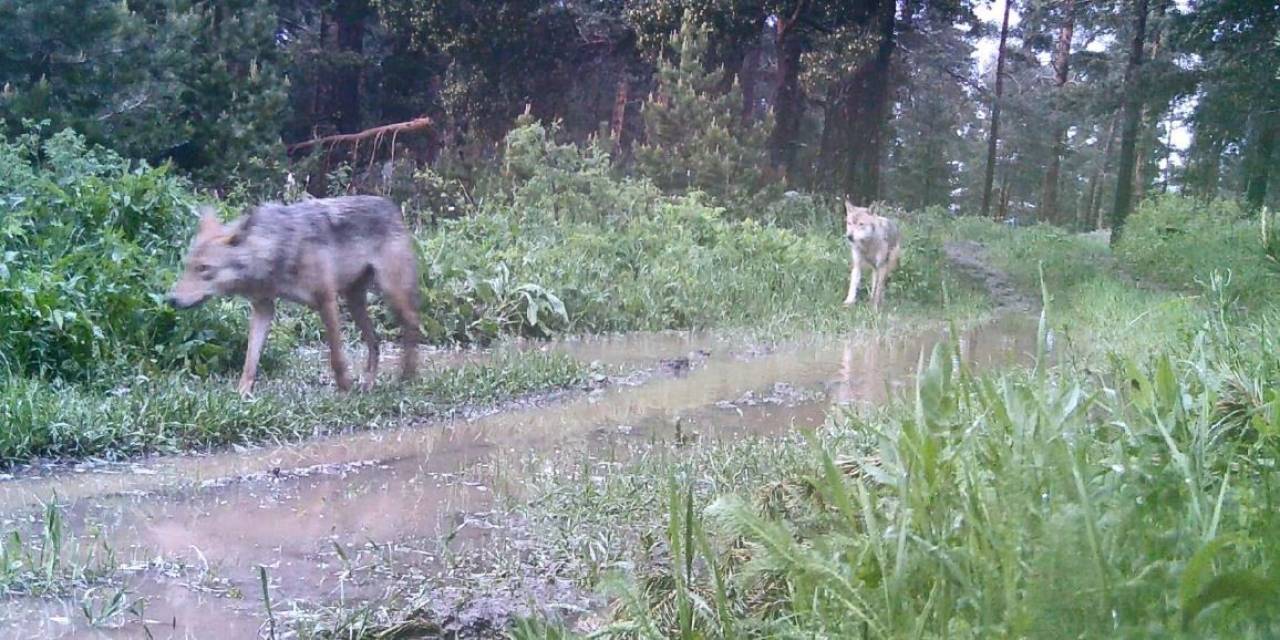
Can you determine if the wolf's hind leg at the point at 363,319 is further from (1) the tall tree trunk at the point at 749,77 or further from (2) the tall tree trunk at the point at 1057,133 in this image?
(2) the tall tree trunk at the point at 1057,133

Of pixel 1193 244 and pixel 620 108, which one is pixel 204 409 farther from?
pixel 620 108

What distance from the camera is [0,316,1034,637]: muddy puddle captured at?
13.0 ft

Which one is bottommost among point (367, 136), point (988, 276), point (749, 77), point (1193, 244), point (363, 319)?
point (988, 276)

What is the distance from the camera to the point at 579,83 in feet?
86.7

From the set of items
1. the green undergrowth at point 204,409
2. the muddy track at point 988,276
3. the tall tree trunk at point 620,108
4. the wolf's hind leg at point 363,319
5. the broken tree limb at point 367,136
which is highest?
the tall tree trunk at point 620,108

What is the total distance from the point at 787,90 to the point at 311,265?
1916 cm

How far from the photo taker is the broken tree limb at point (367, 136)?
22.5 m

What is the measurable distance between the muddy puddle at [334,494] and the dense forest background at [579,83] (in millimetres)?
10780

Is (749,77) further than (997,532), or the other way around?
(749,77)

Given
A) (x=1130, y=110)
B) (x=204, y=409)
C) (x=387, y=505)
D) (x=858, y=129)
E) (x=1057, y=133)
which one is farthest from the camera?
(x=1057, y=133)

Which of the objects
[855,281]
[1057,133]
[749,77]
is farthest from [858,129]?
[1057,133]

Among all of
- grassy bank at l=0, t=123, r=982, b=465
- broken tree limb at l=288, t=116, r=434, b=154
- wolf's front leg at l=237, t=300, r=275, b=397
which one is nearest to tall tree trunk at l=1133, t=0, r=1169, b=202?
grassy bank at l=0, t=123, r=982, b=465

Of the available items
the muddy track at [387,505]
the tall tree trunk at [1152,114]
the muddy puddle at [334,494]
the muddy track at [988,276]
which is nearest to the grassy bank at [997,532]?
the muddy track at [387,505]

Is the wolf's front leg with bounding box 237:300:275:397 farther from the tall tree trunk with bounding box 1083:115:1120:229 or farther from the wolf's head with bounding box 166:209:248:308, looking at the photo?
the tall tree trunk with bounding box 1083:115:1120:229
